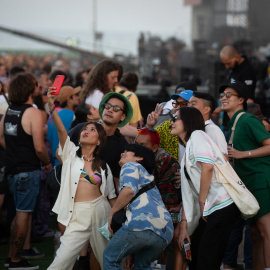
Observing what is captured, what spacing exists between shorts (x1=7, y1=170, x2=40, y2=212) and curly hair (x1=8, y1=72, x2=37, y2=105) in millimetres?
752

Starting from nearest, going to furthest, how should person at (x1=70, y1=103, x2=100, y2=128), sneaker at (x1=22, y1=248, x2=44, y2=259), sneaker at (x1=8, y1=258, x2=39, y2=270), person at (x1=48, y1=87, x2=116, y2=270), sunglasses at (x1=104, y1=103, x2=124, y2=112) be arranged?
person at (x1=48, y1=87, x2=116, y2=270)
sunglasses at (x1=104, y1=103, x2=124, y2=112)
sneaker at (x1=8, y1=258, x2=39, y2=270)
person at (x1=70, y1=103, x2=100, y2=128)
sneaker at (x1=22, y1=248, x2=44, y2=259)

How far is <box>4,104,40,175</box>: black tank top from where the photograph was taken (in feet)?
18.9

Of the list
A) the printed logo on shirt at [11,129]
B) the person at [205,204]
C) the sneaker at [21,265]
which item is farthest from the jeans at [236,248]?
the printed logo on shirt at [11,129]

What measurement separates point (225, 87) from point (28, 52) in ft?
62.8

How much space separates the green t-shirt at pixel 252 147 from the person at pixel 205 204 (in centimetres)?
57

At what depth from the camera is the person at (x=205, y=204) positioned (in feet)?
14.1

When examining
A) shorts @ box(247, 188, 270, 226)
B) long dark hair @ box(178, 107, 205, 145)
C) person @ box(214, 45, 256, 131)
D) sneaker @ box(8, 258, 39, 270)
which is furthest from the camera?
person @ box(214, 45, 256, 131)

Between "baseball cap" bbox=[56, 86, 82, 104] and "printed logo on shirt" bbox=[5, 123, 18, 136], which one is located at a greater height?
"baseball cap" bbox=[56, 86, 82, 104]

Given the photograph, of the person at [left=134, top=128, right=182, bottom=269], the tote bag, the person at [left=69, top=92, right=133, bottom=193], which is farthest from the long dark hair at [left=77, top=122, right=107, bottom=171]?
the tote bag

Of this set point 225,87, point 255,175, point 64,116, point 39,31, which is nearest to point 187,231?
point 255,175

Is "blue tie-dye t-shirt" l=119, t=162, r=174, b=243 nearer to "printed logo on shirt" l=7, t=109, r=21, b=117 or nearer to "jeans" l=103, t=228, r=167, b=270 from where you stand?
"jeans" l=103, t=228, r=167, b=270

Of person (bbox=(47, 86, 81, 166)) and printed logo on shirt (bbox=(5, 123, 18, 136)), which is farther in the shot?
person (bbox=(47, 86, 81, 166))

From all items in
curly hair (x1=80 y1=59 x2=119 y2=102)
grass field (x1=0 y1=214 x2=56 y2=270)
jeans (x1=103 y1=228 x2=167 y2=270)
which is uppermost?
curly hair (x1=80 y1=59 x2=119 y2=102)

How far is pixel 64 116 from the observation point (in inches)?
261
